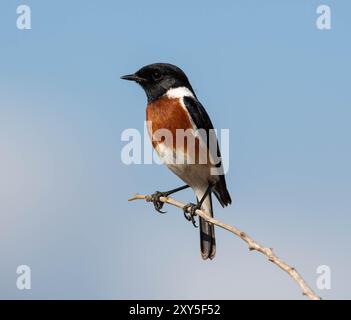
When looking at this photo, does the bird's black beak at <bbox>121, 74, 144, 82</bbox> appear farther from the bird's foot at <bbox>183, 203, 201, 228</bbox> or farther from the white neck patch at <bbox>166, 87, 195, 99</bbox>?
the bird's foot at <bbox>183, 203, 201, 228</bbox>

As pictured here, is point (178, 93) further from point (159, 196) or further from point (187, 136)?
point (159, 196)

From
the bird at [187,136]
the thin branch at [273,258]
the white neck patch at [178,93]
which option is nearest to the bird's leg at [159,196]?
the bird at [187,136]

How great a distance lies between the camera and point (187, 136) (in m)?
7.91

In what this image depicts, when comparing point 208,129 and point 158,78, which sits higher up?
point 158,78

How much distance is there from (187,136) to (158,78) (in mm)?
1025

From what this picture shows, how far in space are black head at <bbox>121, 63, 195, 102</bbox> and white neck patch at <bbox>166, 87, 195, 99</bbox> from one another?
4 centimetres

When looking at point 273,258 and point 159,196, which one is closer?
point 273,258

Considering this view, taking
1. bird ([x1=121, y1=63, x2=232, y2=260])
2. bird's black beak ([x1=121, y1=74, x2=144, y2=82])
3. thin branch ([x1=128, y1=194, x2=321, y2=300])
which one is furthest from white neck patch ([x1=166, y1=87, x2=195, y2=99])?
thin branch ([x1=128, y1=194, x2=321, y2=300])

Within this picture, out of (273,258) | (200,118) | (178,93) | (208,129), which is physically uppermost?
(178,93)

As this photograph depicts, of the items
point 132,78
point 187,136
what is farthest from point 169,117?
point 132,78

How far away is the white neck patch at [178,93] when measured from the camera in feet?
27.3
